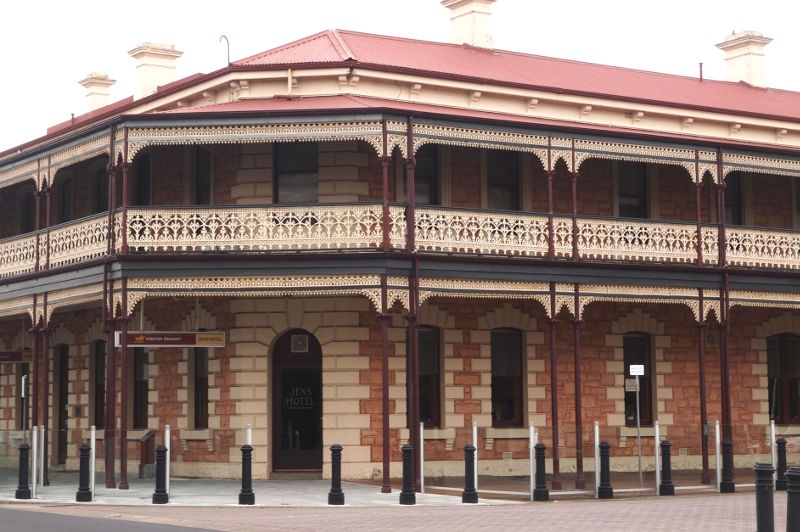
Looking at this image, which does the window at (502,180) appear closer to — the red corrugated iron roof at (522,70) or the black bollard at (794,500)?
the red corrugated iron roof at (522,70)

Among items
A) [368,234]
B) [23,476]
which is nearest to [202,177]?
[368,234]

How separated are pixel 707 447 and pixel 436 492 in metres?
5.71

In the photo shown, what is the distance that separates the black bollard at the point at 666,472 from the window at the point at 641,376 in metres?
6.14

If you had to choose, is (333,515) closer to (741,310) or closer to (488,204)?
(488,204)

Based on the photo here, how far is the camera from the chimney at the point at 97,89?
124ft

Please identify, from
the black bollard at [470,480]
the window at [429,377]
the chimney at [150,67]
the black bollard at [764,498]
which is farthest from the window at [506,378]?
the black bollard at [764,498]

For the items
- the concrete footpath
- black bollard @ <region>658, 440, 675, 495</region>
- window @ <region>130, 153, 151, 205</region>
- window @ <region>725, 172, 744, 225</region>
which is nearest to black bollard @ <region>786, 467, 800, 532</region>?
the concrete footpath

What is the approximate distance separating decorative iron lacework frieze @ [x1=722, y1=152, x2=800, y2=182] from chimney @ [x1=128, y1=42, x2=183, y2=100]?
14.1m

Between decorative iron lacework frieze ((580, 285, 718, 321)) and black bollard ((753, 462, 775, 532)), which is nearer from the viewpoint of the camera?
black bollard ((753, 462, 775, 532))

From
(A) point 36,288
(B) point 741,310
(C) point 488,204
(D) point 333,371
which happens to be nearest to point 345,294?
(D) point 333,371

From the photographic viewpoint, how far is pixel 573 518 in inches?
699

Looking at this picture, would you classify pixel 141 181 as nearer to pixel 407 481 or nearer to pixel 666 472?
pixel 407 481

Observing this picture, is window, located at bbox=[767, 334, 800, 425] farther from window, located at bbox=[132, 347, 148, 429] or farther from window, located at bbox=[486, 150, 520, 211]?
window, located at bbox=[132, 347, 148, 429]

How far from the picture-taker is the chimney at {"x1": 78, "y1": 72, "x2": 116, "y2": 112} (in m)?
37.8
